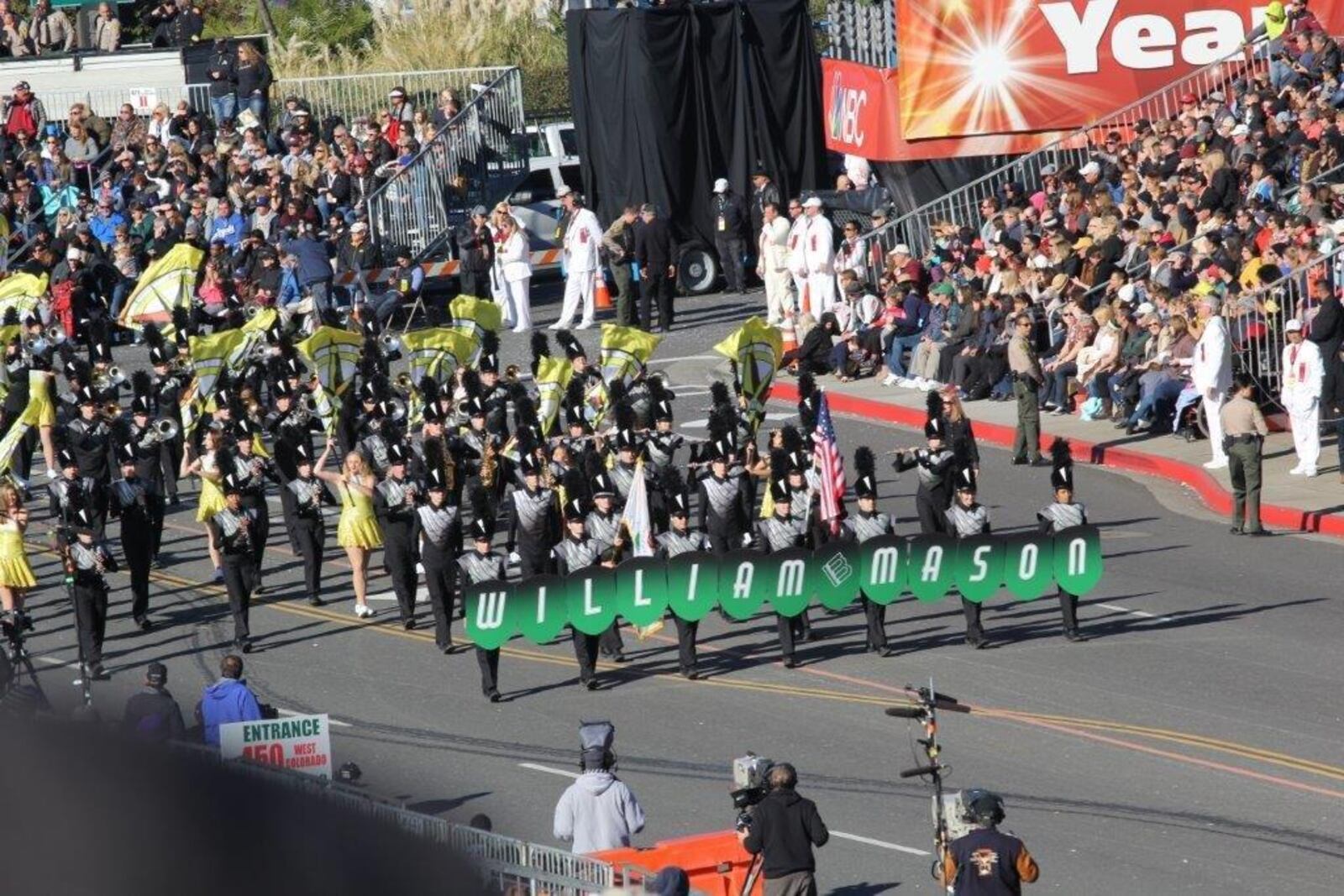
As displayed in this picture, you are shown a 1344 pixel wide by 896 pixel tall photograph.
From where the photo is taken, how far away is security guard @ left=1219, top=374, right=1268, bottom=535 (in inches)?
931

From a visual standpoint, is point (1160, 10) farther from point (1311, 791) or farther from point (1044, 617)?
point (1311, 791)

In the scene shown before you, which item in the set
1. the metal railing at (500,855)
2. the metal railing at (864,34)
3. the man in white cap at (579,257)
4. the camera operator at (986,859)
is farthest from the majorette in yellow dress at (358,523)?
the metal railing at (864,34)

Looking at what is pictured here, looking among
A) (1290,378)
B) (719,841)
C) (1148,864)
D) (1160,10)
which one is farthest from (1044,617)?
(1160,10)

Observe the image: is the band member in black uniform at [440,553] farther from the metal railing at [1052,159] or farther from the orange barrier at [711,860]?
the metal railing at [1052,159]

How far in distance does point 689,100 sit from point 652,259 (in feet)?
11.9

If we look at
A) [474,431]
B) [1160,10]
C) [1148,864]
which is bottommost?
[1148,864]

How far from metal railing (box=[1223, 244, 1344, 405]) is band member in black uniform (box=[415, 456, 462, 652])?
894 centimetres

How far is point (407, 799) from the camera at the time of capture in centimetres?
1686

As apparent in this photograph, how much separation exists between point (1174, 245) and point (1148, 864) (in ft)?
48.2

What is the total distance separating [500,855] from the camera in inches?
467

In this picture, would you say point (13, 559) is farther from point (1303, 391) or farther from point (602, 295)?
point (602, 295)

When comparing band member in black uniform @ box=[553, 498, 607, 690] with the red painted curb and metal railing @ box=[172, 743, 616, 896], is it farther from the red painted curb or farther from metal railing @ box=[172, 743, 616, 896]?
metal railing @ box=[172, 743, 616, 896]

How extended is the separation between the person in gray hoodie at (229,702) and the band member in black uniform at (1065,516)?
22.2ft

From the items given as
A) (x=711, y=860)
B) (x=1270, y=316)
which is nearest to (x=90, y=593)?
(x=711, y=860)
